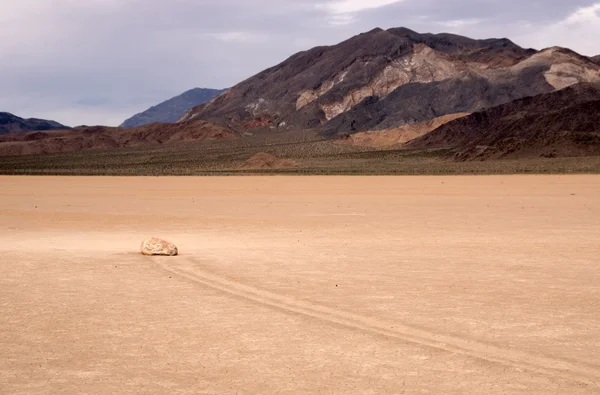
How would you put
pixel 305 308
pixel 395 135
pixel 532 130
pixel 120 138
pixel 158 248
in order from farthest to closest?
pixel 120 138
pixel 395 135
pixel 532 130
pixel 158 248
pixel 305 308

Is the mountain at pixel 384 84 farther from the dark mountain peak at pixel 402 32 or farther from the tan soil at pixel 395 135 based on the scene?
the tan soil at pixel 395 135

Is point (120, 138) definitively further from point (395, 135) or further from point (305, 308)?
point (305, 308)

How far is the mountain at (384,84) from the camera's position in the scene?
410ft

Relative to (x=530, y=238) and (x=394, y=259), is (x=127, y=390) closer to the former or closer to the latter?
(x=394, y=259)

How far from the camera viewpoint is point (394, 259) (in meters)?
14.2

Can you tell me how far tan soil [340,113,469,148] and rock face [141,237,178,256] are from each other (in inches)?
3543

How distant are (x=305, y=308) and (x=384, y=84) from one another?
134118 millimetres

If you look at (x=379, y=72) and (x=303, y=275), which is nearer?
(x=303, y=275)

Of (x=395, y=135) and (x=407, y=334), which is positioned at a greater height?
(x=395, y=135)

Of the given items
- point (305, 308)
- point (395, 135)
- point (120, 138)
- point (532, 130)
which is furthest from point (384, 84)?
point (305, 308)

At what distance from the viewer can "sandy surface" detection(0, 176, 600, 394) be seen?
6.96 metres

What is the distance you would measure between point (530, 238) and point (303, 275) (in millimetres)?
7107

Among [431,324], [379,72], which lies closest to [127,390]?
[431,324]

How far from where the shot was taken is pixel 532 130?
82062 millimetres
